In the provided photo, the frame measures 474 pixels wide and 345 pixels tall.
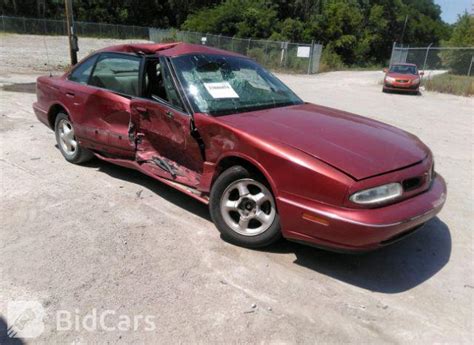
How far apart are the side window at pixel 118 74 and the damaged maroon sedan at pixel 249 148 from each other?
0.02 m

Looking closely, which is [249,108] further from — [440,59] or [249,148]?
[440,59]

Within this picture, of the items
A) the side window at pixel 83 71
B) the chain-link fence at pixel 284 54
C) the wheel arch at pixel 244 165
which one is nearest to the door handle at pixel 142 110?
the wheel arch at pixel 244 165

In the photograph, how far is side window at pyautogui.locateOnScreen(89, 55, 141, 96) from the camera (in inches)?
177

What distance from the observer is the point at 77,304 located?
2.78 metres

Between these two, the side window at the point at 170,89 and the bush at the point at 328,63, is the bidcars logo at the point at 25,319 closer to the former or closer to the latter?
the side window at the point at 170,89

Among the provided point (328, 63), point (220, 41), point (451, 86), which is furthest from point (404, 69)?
point (220, 41)

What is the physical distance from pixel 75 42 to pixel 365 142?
13.7m

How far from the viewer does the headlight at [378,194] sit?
9.44 feet

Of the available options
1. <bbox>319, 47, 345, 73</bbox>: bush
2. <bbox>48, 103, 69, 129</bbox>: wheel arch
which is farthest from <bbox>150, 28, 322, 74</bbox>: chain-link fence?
<bbox>48, 103, 69, 129</bbox>: wheel arch

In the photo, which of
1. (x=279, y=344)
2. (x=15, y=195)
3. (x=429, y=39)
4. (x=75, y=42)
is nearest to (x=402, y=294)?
(x=279, y=344)

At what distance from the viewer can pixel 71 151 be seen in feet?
17.9

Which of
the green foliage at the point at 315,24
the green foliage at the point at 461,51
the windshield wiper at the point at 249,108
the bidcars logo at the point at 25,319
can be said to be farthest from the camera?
the green foliage at the point at 315,24

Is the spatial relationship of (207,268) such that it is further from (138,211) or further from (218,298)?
(138,211)

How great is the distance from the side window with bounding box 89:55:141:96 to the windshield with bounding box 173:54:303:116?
634 mm
